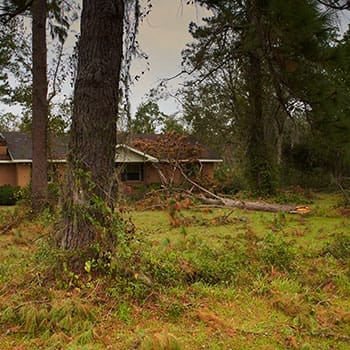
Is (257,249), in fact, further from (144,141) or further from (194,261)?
(144,141)

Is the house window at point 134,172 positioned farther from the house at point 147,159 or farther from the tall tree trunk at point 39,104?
the tall tree trunk at point 39,104

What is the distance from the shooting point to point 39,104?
448 inches

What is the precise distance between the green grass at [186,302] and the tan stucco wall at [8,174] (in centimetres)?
1553

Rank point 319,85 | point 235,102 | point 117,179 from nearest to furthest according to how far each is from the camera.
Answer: point 117,179
point 319,85
point 235,102

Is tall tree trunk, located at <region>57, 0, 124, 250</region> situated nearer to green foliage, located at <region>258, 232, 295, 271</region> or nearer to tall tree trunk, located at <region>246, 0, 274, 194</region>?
green foliage, located at <region>258, 232, 295, 271</region>

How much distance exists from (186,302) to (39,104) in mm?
9093

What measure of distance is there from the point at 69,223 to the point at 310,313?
2682 millimetres

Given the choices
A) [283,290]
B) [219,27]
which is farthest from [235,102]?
[283,290]

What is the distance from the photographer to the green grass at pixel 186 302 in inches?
128

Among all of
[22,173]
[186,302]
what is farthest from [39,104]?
[22,173]

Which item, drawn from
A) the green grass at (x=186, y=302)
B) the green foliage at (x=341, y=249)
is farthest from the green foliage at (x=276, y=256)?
the green foliage at (x=341, y=249)

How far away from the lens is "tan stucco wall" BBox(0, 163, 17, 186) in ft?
65.6

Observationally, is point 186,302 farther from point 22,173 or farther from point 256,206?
point 22,173

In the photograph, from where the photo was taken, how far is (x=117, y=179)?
4.47 metres
